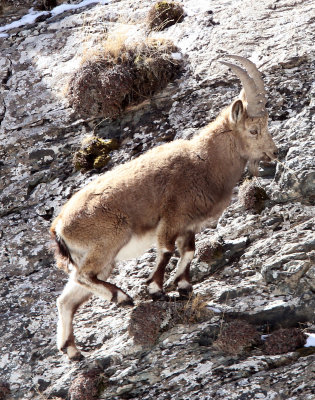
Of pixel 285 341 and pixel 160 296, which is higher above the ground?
pixel 160 296

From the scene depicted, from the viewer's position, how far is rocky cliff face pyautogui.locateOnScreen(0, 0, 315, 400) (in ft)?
25.5

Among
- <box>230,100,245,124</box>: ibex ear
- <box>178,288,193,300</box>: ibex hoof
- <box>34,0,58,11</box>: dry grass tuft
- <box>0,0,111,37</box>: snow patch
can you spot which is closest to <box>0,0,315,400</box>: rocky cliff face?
<box>178,288,193,300</box>: ibex hoof

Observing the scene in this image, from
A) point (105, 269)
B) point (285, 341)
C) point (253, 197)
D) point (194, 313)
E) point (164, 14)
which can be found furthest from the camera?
point (164, 14)

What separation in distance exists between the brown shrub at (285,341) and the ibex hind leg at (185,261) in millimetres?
1554

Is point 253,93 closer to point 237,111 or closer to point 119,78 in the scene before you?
point 237,111

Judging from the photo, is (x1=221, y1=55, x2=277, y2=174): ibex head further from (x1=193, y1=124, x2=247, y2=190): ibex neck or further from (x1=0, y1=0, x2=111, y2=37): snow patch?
(x1=0, y1=0, x2=111, y2=37): snow patch

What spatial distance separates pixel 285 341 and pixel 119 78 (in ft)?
22.5

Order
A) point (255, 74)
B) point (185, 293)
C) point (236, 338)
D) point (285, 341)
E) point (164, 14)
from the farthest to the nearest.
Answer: point (164, 14)
point (255, 74)
point (185, 293)
point (236, 338)
point (285, 341)

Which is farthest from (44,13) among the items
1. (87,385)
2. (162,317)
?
(87,385)

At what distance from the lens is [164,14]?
47.0 ft

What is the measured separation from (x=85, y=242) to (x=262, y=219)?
2808mm

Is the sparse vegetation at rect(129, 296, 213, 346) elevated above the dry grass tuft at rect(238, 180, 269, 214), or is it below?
below

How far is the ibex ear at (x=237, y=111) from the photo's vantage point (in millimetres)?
9289

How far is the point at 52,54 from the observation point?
14711 mm
